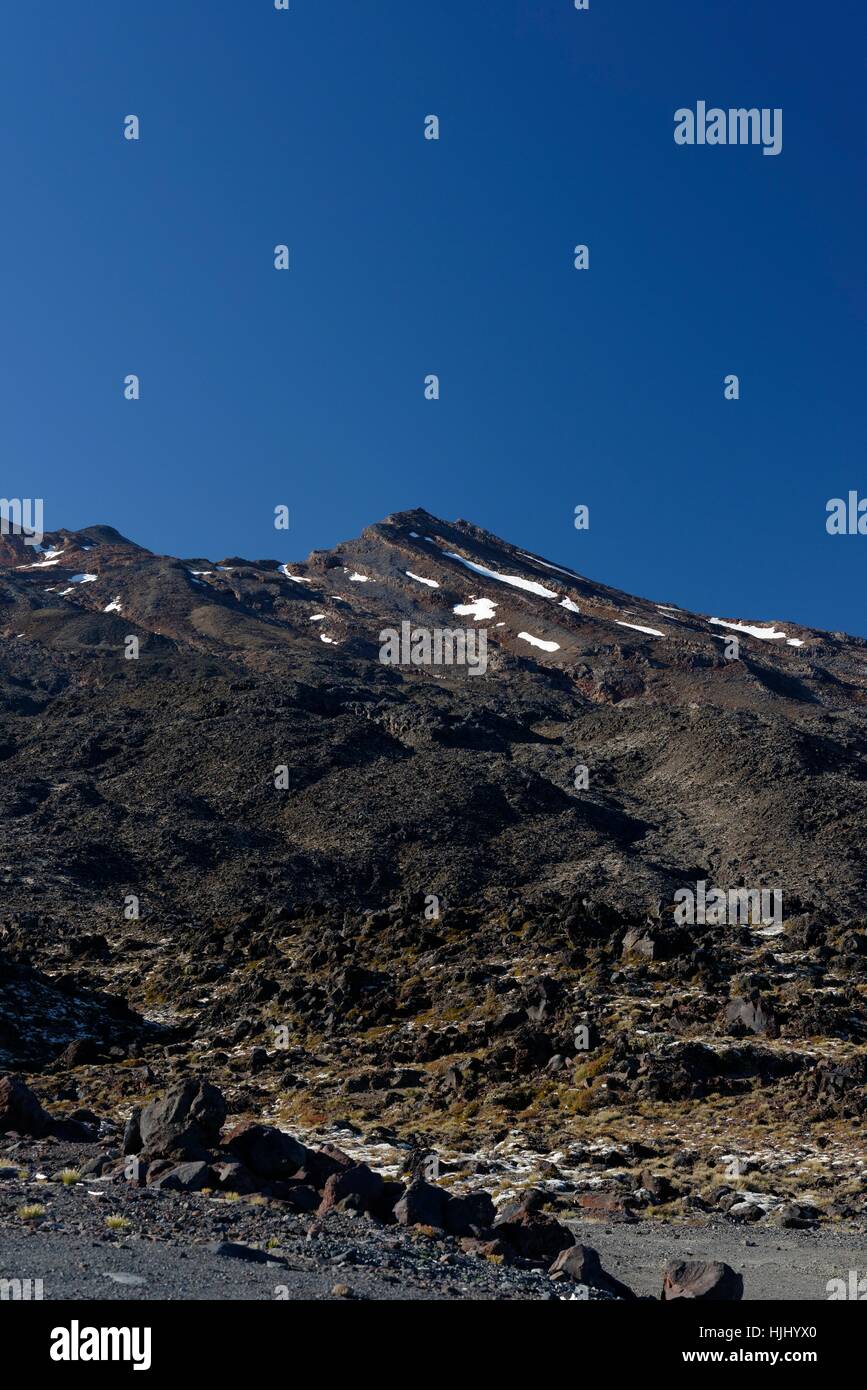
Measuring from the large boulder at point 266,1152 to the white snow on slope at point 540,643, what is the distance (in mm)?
113616

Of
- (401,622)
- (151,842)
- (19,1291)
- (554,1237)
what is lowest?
(554,1237)

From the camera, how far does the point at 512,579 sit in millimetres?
Answer: 165250

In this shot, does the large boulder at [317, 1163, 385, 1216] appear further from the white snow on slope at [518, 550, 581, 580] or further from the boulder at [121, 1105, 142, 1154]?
the white snow on slope at [518, 550, 581, 580]

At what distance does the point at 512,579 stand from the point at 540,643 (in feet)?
110

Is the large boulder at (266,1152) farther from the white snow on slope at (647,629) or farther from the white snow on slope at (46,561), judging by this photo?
the white snow on slope at (46,561)

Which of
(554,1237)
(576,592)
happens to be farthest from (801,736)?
(576,592)

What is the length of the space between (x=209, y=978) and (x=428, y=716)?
43.8 m

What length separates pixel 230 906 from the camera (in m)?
52.3

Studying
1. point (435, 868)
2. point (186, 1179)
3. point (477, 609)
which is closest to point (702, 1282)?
point (186, 1179)


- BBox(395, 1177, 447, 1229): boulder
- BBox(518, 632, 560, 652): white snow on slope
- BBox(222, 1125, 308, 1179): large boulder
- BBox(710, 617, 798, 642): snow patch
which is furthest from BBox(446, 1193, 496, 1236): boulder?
BBox(710, 617, 798, 642): snow patch

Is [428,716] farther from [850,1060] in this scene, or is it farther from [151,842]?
[850,1060]

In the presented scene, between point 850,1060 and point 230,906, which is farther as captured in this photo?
point 230,906

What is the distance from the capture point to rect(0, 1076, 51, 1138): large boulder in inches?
793

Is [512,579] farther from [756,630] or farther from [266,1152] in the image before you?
[266,1152]
